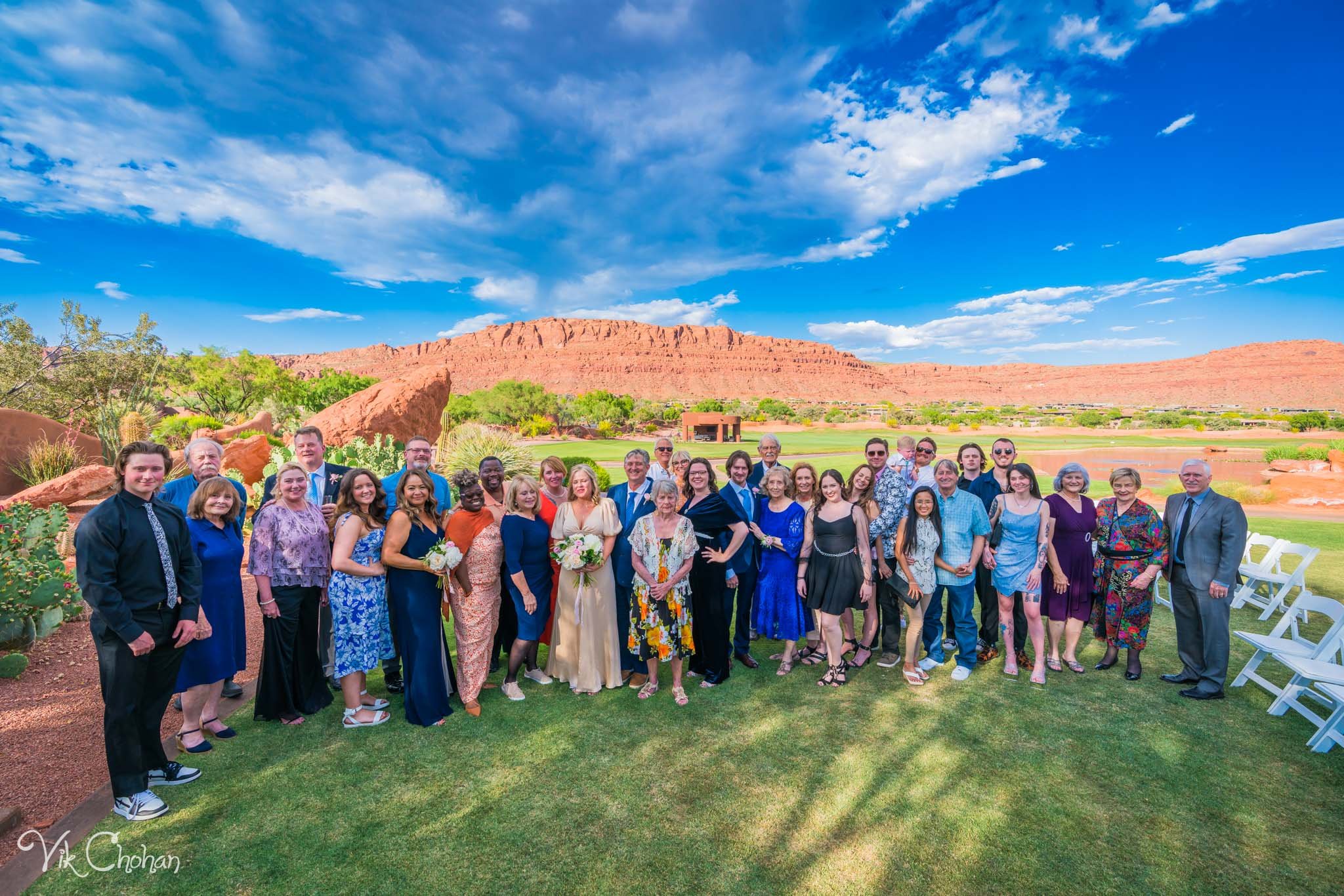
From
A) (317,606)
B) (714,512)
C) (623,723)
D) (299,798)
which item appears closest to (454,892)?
(299,798)

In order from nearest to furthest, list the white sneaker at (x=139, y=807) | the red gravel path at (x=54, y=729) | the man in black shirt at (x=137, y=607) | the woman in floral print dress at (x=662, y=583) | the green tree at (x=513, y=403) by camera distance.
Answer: the man in black shirt at (x=137, y=607)
the white sneaker at (x=139, y=807)
the red gravel path at (x=54, y=729)
the woman in floral print dress at (x=662, y=583)
the green tree at (x=513, y=403)

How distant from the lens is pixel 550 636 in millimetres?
5035

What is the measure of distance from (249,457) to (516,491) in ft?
36.0

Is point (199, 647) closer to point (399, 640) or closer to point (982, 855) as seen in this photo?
point (399, 640)

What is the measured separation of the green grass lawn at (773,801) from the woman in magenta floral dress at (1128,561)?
512 mm

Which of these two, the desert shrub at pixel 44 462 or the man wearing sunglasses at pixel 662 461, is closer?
the man wearing sunglasses at pixel 662 461

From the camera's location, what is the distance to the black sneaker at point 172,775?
3455 mm

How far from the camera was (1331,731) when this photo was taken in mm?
3715

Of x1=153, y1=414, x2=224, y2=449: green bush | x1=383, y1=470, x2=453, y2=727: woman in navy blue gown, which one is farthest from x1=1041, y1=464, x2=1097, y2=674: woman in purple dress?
x1=153, y1=414, x2=224, y2=449: green bush

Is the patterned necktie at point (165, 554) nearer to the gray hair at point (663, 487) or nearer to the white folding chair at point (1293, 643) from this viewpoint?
the gray hair at point (663, 487)

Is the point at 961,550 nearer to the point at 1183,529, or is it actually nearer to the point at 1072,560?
the point at 1072,560

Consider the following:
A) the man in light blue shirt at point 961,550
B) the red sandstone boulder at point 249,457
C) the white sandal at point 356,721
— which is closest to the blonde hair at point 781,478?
the man in light blue shirt at point 961,550

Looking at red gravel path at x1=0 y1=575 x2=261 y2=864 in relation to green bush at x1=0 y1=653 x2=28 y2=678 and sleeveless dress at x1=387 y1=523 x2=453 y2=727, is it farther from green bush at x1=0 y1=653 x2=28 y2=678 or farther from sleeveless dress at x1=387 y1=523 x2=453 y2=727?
sleeveless dress at x1=387 y1=523 x2=453 y2=727

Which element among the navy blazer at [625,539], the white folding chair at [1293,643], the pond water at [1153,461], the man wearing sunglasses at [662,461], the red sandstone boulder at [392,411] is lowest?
the pond water at [1153,461]
